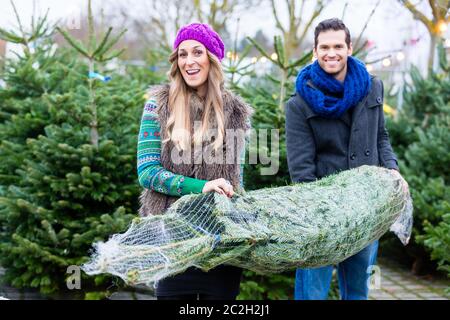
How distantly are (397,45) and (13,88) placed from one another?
1226 centimetres

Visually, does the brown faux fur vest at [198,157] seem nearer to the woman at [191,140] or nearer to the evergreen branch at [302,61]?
the woman at [191,140]

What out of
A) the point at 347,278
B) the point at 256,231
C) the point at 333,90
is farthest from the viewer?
the point at 347,278

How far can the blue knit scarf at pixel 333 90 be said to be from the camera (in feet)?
11.3

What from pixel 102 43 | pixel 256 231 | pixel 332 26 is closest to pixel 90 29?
pixel 102 43

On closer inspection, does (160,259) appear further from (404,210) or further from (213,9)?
(213,9)

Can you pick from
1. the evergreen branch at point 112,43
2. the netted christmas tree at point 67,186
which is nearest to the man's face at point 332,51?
the netted christmas tree at point 67,186

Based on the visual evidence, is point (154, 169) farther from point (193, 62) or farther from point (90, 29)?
point (90, 29)

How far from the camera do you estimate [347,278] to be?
381 cm

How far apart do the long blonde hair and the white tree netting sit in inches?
14.2

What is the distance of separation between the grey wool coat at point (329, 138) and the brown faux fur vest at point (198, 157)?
0.56 m

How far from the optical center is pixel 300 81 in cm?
356

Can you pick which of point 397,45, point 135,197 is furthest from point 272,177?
point 397,45

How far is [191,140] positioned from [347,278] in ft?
5.08

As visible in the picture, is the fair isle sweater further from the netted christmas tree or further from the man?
the netted christmas tree
